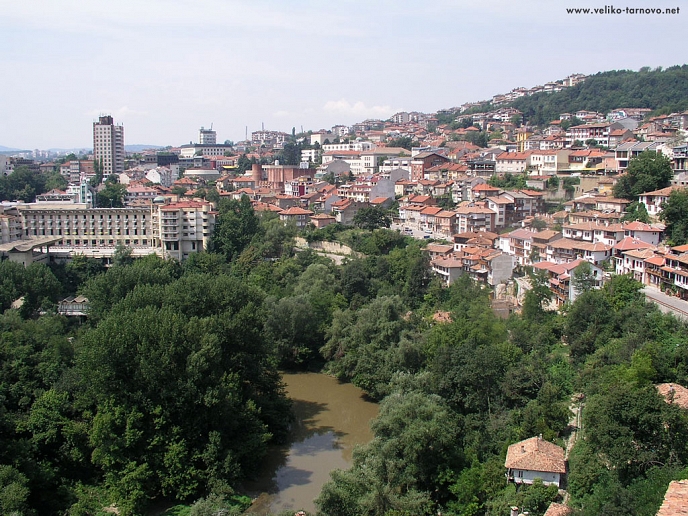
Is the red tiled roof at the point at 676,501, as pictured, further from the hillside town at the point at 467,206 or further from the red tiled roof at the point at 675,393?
the hillside town at the point at 467,206

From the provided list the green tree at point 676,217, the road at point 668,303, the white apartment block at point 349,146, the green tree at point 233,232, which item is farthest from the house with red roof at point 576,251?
the white apartment block at point 349,146

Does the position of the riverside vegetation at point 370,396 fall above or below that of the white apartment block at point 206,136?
below

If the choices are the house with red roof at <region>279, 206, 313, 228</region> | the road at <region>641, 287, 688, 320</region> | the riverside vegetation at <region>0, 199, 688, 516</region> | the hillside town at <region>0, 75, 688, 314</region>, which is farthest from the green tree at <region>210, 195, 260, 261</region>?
the road at <region>641, 287, 688, 320</region>

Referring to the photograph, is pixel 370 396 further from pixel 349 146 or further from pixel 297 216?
pixel 349 146

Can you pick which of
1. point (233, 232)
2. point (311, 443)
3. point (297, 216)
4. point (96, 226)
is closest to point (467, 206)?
point (297, 216)

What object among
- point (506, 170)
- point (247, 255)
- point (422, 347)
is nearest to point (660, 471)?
point (422, 347)
